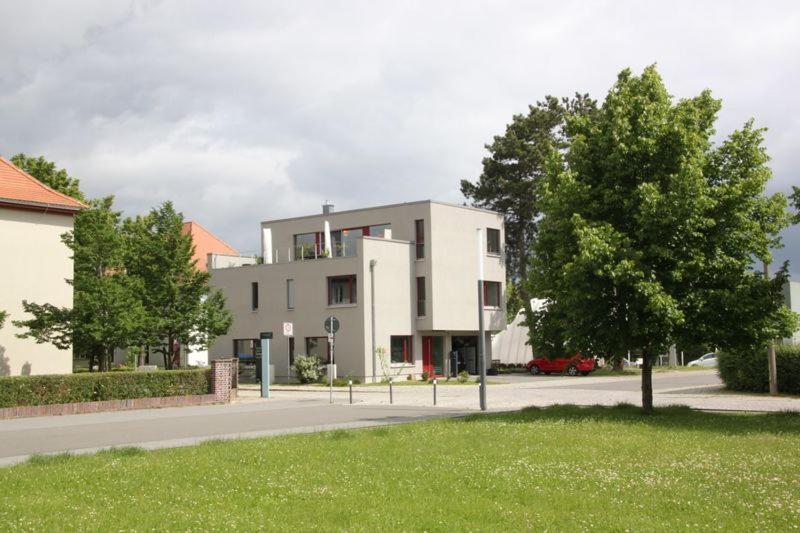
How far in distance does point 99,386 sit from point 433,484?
61.1ft

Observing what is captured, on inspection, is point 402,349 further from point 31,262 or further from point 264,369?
point 31,262

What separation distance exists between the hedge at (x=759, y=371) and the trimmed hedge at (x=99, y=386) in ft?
59.7

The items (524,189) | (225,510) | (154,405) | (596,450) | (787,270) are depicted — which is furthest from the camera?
(524,189)

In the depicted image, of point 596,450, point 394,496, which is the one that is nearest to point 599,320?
point 596,450

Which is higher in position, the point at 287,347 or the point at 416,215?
the point at 416,215

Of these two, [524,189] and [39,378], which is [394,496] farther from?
[524,189]

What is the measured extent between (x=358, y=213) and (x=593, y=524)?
4140 cm

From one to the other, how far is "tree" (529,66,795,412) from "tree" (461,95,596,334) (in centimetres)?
3857

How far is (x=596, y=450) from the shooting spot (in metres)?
12.6

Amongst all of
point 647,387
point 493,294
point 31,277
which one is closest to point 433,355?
point 493,294

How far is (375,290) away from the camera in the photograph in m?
43.9

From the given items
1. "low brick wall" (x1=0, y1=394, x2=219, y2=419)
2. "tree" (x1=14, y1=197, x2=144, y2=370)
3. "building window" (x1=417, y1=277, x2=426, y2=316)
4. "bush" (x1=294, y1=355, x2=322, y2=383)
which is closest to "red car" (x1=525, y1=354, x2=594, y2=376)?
"building window" (x1=417, y1=277, x2=426, y2=316)

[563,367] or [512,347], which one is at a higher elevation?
[512,347]

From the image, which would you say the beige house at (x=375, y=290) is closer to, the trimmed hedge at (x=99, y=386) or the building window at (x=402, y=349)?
the building window at (x=402, y=349)
